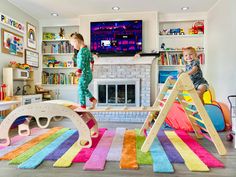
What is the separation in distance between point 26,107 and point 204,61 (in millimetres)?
4070

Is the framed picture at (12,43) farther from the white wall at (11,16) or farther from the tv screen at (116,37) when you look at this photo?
the tv screen at (116,37)

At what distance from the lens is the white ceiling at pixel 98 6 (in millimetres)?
4234

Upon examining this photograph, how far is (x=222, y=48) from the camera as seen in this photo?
13.3ft

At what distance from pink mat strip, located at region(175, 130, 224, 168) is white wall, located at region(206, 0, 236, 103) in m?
1.41

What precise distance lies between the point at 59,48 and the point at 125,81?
191 cm

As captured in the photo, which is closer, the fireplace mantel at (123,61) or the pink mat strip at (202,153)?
the pink mat strip at (202,153)

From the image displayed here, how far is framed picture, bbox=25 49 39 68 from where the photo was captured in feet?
15.9

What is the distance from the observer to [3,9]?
4023 millimetres

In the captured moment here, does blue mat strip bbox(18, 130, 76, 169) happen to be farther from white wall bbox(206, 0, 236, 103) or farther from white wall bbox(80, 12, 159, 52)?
white wall bbox(80, 12, 159, 52)

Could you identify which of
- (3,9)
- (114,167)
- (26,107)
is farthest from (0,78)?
(114,167)

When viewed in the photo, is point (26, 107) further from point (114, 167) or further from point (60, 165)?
point (114, 167)

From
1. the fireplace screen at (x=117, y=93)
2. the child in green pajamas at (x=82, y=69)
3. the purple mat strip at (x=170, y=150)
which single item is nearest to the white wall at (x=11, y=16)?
the fireplace screen at (x=117, y=93)

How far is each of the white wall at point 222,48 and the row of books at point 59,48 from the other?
324 centimetres

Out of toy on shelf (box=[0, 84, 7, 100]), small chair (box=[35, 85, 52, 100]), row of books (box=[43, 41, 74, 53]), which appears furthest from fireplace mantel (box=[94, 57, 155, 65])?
toy on shelf (box=[0, 84, 7, 100])
